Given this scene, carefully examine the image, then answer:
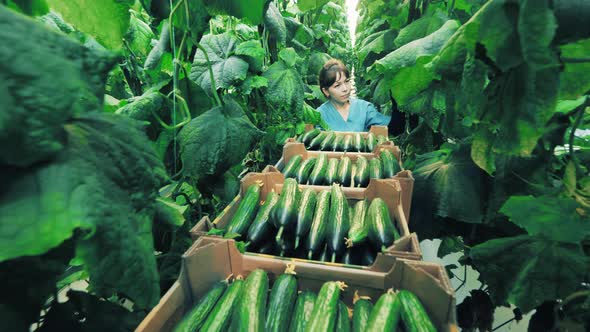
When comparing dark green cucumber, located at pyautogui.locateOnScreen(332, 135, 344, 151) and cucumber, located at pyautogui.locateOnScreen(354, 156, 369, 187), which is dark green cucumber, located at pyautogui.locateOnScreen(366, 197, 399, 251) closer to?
cucumber, located at pyautogui.locateOnScreen(354, 156, 369, 187)

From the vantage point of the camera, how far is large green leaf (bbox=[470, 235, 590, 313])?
3.30ft

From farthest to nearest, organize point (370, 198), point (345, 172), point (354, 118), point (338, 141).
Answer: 1. point (354, 118)
2. point (338, 141)
3. point (345, 172)
4. point (370, 198)

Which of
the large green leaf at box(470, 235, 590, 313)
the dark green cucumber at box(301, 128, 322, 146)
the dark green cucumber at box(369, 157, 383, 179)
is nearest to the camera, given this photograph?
the large green leaf at box(470, 235, 590, 313)

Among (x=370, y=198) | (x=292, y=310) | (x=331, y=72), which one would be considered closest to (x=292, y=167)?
(x=370, y=198)

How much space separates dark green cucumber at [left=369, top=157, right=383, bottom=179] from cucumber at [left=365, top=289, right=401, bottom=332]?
938 millimetres

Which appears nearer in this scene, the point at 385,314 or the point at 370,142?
the point at 385,314

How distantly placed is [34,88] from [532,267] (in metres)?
1.34

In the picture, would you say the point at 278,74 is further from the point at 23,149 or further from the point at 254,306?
the point at 23,149

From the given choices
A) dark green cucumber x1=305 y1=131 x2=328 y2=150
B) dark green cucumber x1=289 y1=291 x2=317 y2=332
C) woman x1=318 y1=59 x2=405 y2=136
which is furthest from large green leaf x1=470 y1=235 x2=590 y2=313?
woman x1=318 y1=59 x2=405 y2=136

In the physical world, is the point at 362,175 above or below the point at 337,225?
above

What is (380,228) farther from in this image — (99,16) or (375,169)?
(99,16)

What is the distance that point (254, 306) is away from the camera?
43.7 inches

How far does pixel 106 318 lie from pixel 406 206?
1451mm

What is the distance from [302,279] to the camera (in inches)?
51.9
